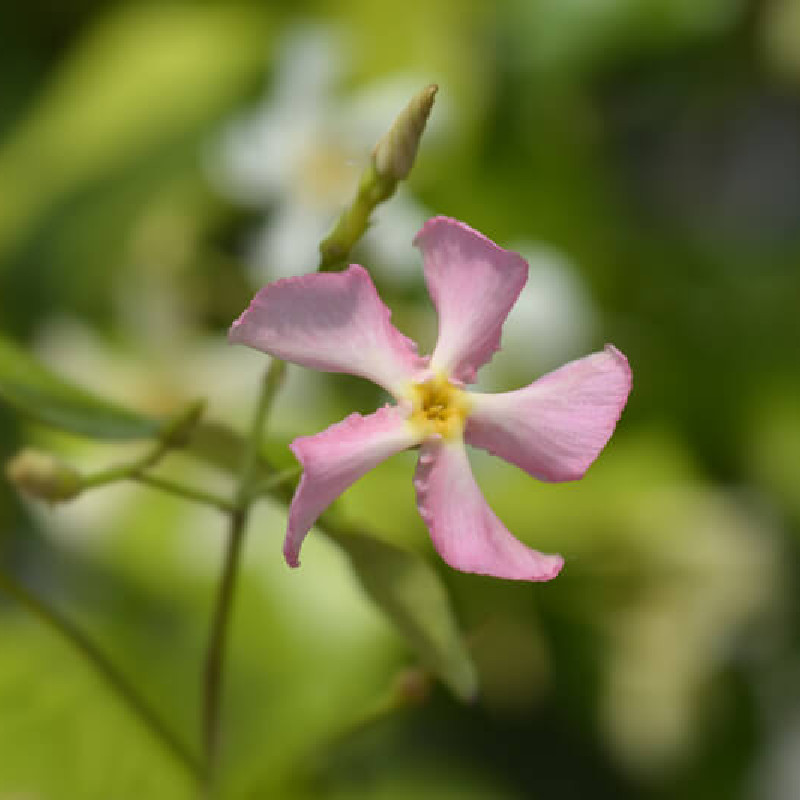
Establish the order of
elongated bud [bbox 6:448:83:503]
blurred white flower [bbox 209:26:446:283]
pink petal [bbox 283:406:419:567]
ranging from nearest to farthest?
pink petal [bbox 283:406:419:567] < elongated bud [bbox 6:448:83:503] < blurred white flower [bbox 209:26:446:283]

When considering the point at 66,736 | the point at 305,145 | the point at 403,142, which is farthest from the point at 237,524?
the point at 305,145

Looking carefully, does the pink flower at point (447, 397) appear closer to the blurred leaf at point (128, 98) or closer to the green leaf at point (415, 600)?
the green leaf at point (415, 600)

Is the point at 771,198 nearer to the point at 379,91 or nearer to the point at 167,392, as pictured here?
the point at 379,91

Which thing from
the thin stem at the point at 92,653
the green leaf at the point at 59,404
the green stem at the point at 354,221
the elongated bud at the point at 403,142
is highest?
the elongated bud at the point at 403,142

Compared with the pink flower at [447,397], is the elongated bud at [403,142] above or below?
above

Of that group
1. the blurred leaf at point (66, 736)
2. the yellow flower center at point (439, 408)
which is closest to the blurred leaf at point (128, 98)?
the blurred leaf at point (66, 736)

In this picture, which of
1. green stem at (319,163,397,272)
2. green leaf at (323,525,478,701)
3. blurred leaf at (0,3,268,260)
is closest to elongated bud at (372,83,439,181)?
green stem at (319,163,397,272)

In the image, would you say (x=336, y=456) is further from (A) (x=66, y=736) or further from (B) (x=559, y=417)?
(A) (x=66, y=736)

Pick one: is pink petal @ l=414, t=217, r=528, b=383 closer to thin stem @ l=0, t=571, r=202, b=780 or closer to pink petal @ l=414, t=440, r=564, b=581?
pink petal @ l=414, t=440, r=564, b=581
